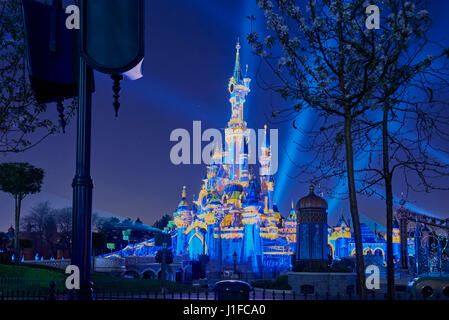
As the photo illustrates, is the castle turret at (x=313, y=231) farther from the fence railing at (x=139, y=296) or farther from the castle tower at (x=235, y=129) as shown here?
the castle tower at (x=235, y=129)

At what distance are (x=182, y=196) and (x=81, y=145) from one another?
10441cm

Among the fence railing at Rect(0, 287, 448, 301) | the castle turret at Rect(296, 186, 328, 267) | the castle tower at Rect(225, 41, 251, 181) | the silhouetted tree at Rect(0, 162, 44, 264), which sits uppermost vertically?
the castle tower at Rect(225, 41, 251, 181)

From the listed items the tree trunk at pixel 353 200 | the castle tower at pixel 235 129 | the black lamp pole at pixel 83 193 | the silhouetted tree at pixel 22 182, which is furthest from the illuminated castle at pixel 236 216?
the black lamp pole at pixel 83 193

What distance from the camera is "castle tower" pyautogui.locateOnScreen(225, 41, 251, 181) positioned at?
10631 cm

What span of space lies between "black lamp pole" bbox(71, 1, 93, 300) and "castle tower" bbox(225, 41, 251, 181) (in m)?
101

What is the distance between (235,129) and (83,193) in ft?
344

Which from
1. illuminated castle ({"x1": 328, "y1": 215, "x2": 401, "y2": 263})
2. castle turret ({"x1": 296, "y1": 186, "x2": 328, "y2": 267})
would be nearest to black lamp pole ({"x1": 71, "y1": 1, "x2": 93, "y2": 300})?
castle turret ({"x1": 296, "y1": 186, "x2": 328, "y2": 267})

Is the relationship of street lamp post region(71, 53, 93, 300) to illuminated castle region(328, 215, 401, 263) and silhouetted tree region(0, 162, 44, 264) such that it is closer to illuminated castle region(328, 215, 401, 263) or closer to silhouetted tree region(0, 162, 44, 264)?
silhouetted tree region(0, 162, 44, 264)

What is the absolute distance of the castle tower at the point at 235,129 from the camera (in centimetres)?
10631

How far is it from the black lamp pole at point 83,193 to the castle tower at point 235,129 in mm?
100881

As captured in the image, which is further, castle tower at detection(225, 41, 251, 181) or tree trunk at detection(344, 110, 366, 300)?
castle tower at detection(225, 41, 251, 181)

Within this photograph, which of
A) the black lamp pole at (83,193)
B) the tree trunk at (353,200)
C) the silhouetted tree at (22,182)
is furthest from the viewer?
the silhouetted tree at (22,182)

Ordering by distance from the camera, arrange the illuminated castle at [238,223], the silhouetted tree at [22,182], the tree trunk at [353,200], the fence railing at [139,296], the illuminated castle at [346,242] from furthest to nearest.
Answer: the illuminated castle at [346,242]
the illuminated castle at [238,223]
the silhouetted tree at [22,182]
the fence railing at [139,296]
the tree trunk at [353,200]
